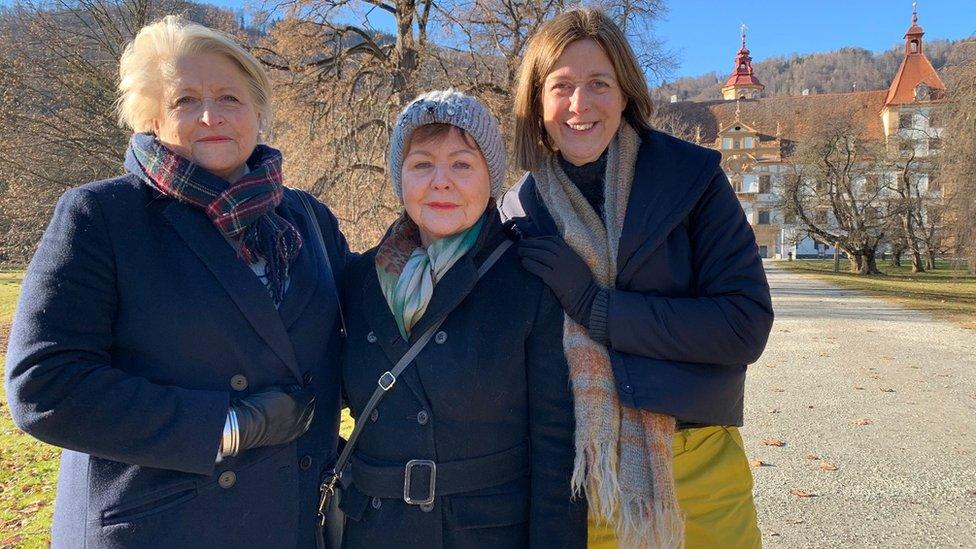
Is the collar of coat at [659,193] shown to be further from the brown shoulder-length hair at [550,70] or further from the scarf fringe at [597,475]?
the scarf fringe at [597,475]

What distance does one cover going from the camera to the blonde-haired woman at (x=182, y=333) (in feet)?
5.55

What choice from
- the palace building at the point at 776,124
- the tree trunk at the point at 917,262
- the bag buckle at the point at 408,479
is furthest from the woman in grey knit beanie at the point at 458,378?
the palace building at the point at 776,124

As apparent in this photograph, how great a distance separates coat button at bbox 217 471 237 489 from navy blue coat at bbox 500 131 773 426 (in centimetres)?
117

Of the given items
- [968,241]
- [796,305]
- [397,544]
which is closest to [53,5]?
[397,544]

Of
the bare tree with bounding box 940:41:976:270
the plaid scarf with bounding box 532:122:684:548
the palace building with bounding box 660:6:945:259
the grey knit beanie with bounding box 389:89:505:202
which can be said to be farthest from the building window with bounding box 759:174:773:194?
the grey knit beanie with bounding box 389:89:505:202

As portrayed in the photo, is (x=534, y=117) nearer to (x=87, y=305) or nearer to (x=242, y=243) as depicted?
(x=242, y=243)

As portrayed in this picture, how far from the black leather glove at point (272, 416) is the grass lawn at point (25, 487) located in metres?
3.27

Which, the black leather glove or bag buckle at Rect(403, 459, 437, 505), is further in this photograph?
bag buckle at Rect(403, 459, 437, 505)

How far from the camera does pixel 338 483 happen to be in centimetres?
217

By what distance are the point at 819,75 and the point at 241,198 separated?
114 metres

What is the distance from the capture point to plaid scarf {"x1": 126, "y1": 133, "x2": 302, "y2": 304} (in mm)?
1953

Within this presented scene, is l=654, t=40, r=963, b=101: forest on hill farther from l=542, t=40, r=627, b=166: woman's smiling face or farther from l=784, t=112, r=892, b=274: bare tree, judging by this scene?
l=542, t=40, r=627, b=166: woman's smiling face

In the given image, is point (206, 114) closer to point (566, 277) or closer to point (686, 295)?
point (566, 277)

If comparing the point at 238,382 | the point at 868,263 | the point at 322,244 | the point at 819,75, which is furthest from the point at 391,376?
the point at 819,75
